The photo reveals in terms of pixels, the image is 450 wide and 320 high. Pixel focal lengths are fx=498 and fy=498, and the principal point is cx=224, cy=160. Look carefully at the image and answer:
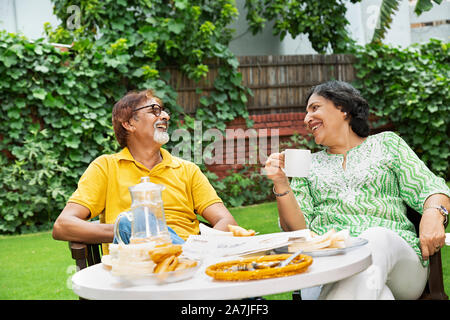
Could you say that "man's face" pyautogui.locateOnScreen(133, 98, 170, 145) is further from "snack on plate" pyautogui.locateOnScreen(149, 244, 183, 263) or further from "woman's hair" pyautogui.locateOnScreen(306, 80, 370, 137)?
"snack on plate" pyautogui.locateOnScreen(149, 244, 183, 263)

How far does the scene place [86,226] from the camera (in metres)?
2.12

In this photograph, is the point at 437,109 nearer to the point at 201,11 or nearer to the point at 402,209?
the point at 201,11

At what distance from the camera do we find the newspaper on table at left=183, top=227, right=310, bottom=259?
148cm

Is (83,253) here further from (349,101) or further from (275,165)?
(349,101)

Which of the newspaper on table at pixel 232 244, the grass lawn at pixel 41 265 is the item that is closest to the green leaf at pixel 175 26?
the grass lawn at pixel 41 265

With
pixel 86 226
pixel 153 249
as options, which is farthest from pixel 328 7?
pixel 153 249

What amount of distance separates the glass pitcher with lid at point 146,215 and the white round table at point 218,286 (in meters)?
0.14

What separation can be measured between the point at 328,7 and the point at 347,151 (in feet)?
19.8

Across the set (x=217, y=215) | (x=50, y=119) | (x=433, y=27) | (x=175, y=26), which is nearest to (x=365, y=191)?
(x=217, y=215)

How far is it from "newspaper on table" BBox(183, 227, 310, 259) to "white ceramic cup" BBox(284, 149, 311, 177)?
0.97 ft

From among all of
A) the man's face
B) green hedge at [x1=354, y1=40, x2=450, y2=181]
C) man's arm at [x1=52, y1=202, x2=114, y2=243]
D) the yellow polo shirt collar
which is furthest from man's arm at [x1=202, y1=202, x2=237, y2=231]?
green hedge at [x1=354, y1=40, x2=450, y2=181]

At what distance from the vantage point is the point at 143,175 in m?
2.48

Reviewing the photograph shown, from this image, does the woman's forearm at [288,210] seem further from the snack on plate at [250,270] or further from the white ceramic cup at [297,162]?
the snack on plate at [250,270]
